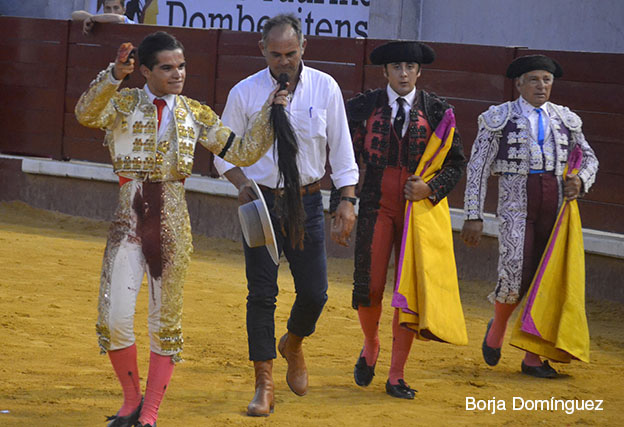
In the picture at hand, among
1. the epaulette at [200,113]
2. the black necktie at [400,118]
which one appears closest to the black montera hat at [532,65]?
the black necktie at [400,118]

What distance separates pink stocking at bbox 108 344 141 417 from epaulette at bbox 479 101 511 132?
2.58 metres

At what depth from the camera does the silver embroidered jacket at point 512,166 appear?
5871mm

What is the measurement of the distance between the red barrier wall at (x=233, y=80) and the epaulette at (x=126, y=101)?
209 inches

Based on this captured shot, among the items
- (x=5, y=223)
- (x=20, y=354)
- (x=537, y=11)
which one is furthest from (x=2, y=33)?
(x=20, y=354)

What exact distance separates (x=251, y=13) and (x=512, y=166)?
→ 7705 mm

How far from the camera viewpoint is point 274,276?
15.6 ft

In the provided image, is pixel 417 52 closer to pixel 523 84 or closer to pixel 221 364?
pixel 523 84

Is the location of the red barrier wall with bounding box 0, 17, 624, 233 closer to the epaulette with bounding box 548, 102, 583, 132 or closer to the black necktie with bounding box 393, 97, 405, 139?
the epaulette with bounding box 548, 102, 583, 132

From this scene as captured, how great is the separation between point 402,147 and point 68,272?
382 centimetres

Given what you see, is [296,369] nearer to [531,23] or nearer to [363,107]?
[363,107]

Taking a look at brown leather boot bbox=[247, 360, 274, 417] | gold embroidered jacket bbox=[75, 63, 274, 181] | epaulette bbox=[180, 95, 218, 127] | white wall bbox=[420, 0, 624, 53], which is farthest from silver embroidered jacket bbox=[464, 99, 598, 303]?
white wall bbox=[420, 0, 624, 53]

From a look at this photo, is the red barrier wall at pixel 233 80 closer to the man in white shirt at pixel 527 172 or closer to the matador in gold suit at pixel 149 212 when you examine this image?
the man in white shirt at pixel 527 172

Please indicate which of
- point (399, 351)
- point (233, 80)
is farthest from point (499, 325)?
point (233, 80)

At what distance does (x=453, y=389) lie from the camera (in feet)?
17.8
